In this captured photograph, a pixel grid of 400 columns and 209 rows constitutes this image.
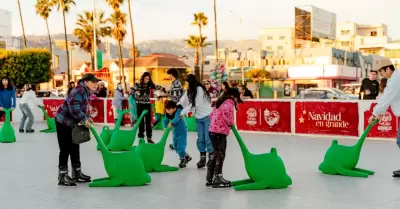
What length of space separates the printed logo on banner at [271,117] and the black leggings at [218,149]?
32.4ft

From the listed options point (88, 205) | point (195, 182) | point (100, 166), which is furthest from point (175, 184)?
point (100, 166)

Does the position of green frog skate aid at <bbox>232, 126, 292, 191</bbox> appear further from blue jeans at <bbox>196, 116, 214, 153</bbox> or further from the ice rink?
blue jeans at <bbox>196, 116, 214, 153</bbox>

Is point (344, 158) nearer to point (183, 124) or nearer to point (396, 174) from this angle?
point (396, 174)

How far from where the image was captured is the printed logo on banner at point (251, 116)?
59.8ft

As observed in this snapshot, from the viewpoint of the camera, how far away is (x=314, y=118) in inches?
656

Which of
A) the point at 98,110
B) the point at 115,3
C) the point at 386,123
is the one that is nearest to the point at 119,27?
the point at 115,3

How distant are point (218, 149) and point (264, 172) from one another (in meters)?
0.67

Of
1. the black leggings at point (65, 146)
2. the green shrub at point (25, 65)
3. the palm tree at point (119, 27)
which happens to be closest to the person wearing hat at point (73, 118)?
the black leggings at point (65, 146)

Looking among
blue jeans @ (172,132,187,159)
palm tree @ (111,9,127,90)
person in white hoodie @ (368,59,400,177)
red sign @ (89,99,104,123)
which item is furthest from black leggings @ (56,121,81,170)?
palm tree @ (111,9,127,90)

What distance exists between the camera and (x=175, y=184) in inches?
326

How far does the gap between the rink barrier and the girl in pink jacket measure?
842 cm

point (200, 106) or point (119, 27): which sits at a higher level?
point (119, 27)

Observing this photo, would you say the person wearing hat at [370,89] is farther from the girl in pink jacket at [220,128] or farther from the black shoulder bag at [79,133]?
the black shoulder bag at [79,133]

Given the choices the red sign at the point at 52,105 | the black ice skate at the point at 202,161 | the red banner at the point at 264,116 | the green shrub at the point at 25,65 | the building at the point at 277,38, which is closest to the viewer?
the black ice skate at the point at 202,161
